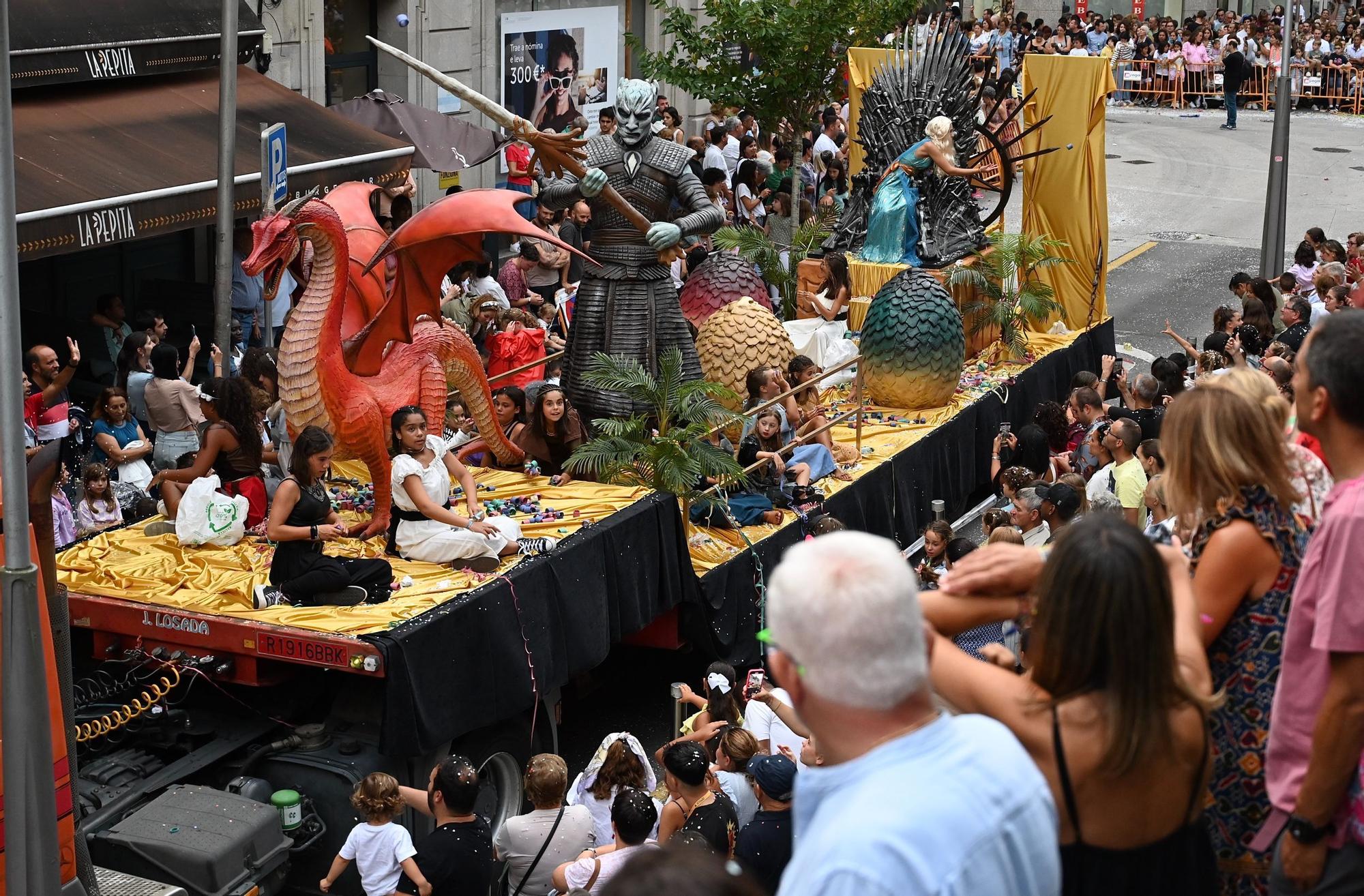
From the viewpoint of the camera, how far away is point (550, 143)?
10305mm

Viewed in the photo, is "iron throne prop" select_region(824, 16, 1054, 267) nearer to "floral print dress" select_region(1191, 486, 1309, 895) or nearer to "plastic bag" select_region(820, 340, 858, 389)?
"plastic bag" select_region(820, 340, 858, 389)

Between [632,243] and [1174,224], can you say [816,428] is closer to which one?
[632,243]

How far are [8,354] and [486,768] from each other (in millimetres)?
3853

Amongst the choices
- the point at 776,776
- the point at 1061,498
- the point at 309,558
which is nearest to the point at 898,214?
the point at 1061,498

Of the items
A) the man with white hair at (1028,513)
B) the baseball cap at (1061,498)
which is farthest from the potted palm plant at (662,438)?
the baseball cap at (1061,498)

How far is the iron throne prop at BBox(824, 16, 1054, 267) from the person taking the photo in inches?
571

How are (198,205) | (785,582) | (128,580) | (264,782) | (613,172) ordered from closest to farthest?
(785,582)
(264,782)
(128,580)
(613,172)
(198,205)

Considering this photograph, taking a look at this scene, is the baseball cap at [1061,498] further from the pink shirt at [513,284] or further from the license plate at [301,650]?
the pink shirt at [513,284]

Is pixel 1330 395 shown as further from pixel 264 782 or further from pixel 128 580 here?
pixel 128 580

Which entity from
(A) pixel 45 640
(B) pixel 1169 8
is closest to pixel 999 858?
(A) pixel 45 640

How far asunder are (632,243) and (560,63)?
1197 cm

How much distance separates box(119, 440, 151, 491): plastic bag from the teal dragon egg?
16.9 ft

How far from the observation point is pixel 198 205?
1336 cm

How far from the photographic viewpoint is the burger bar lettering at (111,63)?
46.6 feet
